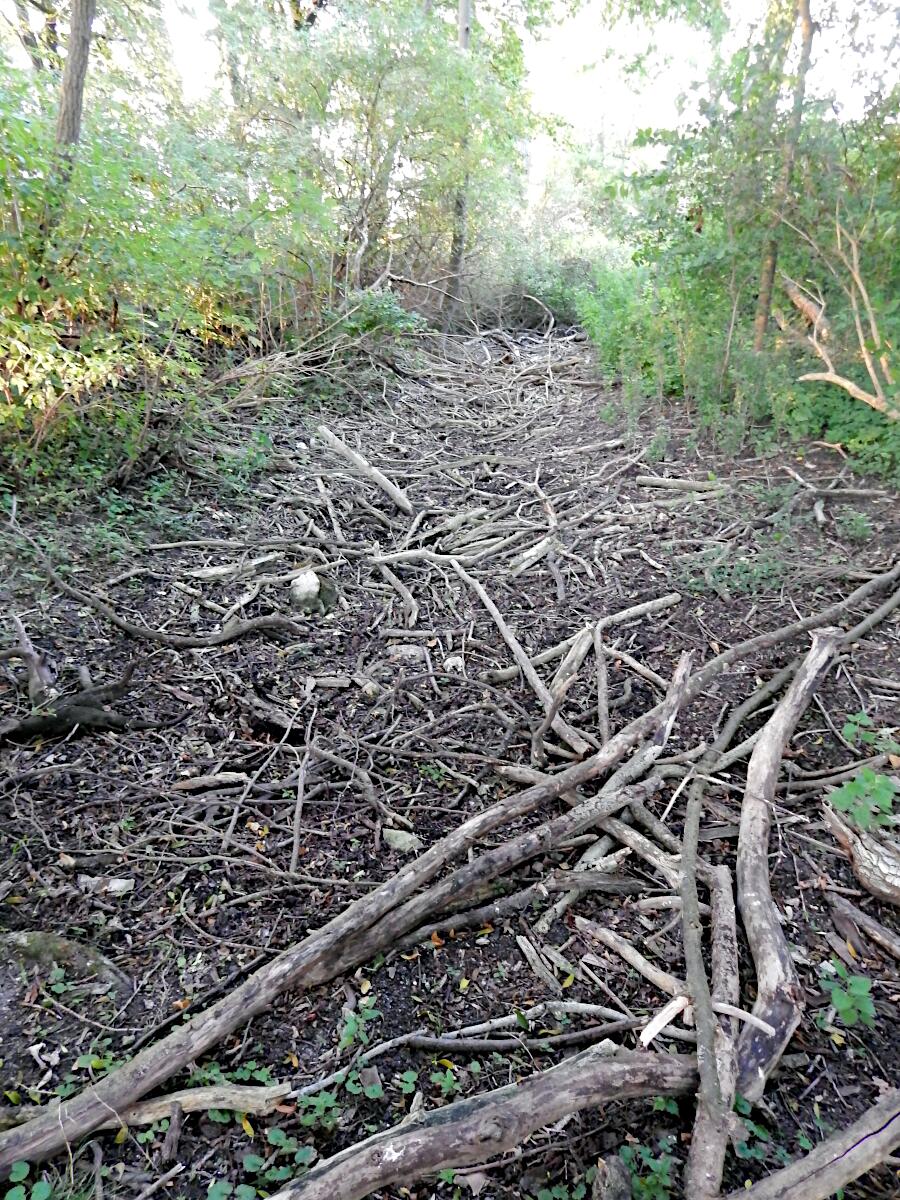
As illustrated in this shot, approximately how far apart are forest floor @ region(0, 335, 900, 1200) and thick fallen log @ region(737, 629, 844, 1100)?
0.24 feet

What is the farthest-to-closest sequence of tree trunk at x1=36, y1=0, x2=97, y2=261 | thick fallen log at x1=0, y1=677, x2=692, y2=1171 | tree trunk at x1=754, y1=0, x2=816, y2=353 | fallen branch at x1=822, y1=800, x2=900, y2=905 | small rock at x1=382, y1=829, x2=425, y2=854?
tree trunk at x1=754, y1=0, x2=816, y2=353
tree trunk at x1=36, y1=0, x2=97, y2=261
small rock at x1=382, y1=829, x2=425, y2=854
fallen branch at x1=822, y1=800, x2=900, y2=905
thick fallen log at x1=0, y1=677, x2=692, y2=1171

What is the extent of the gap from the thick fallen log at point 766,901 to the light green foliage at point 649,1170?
0.26 meters

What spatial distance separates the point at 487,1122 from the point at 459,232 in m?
10.5

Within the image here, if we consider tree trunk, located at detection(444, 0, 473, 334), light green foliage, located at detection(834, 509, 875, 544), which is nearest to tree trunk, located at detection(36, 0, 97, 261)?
light green foliage, located at detection(834, 509, 875, 544)

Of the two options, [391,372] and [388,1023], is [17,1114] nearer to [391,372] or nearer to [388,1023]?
[388,1023]

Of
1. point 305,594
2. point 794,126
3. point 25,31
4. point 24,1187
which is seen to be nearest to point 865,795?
point 24,1187

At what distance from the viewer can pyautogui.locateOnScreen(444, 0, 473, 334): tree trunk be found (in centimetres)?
984

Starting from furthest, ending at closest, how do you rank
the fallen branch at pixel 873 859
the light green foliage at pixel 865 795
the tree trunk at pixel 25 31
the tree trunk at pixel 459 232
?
the tree trunk at pixel 459 232 → the tree trunk at pixel 25 31 → the fallen branch at pixel 873 859 → the light green foliage at pixel 865 795

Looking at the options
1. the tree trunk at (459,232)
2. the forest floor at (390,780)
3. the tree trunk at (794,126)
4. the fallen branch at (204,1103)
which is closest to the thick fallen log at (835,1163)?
the forest floor at (390,780)

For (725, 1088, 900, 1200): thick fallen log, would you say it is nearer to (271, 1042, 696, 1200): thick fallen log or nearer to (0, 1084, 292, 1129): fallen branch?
(271, 1042, 696, 1200): thick fallen log

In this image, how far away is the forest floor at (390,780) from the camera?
5.79 feet

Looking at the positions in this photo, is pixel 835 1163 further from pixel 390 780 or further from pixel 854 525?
pixel 854 525

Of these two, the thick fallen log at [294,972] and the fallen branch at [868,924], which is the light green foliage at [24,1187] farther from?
the fallen branch at [868,924]

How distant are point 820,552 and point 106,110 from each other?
7.25m
